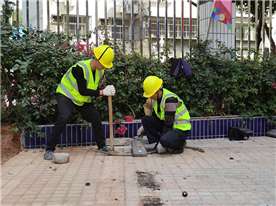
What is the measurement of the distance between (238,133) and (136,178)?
307 centimetres

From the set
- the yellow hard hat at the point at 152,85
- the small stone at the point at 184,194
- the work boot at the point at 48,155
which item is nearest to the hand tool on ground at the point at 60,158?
the work boot at the point at 48,155

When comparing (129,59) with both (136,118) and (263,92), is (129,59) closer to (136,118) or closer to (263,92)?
(136,118)

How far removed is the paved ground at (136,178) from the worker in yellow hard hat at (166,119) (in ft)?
0.74

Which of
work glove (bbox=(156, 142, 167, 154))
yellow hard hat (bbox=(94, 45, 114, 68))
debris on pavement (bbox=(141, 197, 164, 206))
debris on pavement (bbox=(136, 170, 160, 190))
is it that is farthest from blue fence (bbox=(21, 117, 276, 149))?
debris on pavement (bbox=(141, 197, 164, 206))

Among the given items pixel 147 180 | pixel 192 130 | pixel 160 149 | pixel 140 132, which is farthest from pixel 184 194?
pixel 192 130

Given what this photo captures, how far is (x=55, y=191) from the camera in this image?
3584 mm

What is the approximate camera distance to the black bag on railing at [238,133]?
6.21 meters

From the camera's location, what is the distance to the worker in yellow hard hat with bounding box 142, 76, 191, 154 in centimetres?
510

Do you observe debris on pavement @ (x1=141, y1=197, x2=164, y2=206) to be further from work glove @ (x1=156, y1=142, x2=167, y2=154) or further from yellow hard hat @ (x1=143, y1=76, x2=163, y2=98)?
yellow hard hat @ (x1=143, y1=76, x2=163, y2=98)

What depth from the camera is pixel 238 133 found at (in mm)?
6305

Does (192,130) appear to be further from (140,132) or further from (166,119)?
(166,119)

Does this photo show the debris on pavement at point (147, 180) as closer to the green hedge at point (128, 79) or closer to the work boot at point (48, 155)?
the work boot at point (48, 155)

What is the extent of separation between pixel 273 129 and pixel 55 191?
4977 mm

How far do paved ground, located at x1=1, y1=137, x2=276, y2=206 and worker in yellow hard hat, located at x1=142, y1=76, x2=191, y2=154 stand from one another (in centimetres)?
23
